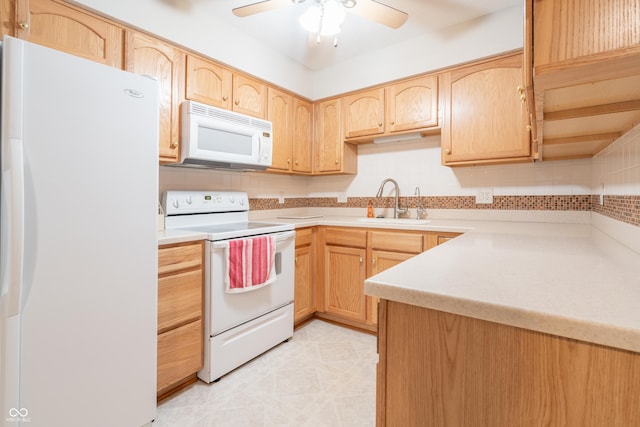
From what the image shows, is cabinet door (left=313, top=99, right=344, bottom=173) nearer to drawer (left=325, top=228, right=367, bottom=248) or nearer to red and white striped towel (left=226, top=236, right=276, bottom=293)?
drawer (left=325, top=228, right=367, bottom=248)

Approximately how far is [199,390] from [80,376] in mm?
706

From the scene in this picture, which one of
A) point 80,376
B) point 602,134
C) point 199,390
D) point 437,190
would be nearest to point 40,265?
point 80,376

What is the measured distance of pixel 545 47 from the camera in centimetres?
59

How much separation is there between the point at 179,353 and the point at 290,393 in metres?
0.65

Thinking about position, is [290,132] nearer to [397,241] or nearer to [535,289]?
[397,241]

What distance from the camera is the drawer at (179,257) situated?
161 centimetres

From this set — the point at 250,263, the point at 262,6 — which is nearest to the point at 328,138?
the point at 262,6

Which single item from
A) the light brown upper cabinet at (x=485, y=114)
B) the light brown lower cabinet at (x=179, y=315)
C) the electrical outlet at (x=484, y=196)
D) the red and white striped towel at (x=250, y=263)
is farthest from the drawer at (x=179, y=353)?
the electrical outlet at (x=484, y=196)

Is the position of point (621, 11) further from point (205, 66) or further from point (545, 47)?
point (205, 66)

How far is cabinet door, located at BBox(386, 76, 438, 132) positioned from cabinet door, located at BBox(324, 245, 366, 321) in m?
1.13

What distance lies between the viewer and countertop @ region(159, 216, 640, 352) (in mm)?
493

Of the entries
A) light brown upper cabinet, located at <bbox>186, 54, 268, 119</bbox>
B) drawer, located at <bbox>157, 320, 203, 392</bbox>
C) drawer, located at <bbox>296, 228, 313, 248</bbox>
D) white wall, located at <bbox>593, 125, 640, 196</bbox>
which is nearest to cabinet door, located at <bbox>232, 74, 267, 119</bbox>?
light brown upper cabinet, located at <bbox>186, 54, 268, 119</bbox>

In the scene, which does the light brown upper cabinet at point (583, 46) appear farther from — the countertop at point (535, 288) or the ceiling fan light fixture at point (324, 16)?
the ceiling fan light fixture at point (324, 16)

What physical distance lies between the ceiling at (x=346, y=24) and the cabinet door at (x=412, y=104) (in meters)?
0.38
